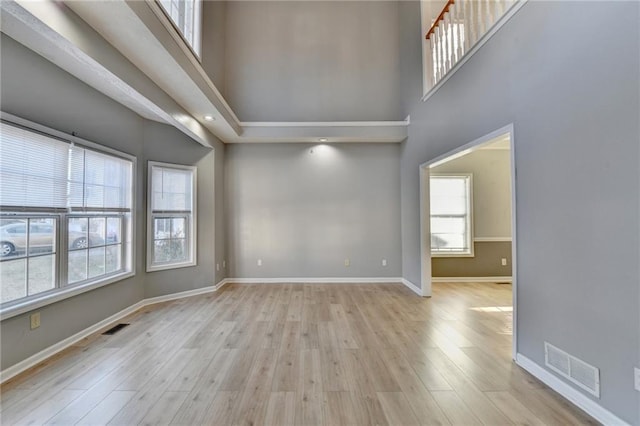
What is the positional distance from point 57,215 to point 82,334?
1.32m

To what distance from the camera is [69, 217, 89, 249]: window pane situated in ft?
9.48

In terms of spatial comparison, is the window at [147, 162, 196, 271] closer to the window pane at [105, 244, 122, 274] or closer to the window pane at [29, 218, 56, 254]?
the window pane at [105, 244, 122, 274]

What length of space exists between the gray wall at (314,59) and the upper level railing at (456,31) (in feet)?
4.16

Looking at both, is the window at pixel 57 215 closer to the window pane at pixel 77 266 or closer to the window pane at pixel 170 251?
the window pane at pixel 77 266

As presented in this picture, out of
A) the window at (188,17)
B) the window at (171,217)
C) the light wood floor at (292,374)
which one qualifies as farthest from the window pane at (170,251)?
the window at (188,17)

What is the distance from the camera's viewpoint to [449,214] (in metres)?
5.42

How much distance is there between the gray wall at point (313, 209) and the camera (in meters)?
5.25

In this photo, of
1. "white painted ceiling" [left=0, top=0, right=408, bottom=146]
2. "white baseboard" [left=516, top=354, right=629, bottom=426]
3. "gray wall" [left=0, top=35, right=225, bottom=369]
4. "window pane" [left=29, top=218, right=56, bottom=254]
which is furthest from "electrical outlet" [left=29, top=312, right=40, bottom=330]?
"white baseboard" [left=516, top=354, right=629, bottom=426]

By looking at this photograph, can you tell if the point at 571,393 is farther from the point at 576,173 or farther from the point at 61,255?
the point at 61,255

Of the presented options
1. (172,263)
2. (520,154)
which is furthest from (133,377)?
(520,154)

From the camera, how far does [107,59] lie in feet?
7.16

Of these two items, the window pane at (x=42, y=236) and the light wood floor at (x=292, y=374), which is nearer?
the light wood floor at (x=292, y=374)

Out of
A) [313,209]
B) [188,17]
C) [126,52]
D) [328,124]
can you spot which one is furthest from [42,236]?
[328,124]

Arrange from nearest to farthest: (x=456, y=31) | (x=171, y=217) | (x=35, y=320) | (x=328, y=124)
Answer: (x=35, y=320), (x=456, y=31), (x=171, y=217), (x=328, y=124)
